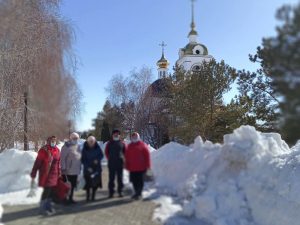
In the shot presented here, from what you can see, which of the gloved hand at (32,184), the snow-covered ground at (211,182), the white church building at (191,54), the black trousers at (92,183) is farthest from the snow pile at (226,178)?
the white church building at (191,54)

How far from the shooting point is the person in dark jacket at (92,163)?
8.84 m

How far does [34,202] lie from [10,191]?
1060 mm

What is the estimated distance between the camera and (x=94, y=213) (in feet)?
27.5

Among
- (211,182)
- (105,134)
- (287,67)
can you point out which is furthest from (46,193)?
(105,134)

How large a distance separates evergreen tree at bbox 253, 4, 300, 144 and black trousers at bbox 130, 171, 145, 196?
54.6ft

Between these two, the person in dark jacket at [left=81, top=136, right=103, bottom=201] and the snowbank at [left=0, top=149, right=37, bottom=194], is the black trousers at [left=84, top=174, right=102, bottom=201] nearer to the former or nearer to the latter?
the person in dark jacket at [left=81, top=136, right=103, bottom=201]

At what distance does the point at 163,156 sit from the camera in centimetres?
1000

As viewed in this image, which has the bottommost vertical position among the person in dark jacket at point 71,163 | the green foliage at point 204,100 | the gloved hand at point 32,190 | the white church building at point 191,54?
the gloved hand at point 32,190

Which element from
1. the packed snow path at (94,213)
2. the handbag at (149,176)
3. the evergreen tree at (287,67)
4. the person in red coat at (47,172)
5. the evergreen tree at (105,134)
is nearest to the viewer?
the packed snow path at (94,213)

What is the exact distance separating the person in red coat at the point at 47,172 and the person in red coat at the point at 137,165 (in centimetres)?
143

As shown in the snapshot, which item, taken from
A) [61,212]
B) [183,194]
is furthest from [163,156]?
[61,212]

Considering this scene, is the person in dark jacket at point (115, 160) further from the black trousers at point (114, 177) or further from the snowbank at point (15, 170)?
the snowbank at point (15, 170)

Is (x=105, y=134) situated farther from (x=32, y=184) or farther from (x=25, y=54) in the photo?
(x=32, y=184)

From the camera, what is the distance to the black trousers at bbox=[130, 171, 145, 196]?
8758 mm
